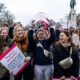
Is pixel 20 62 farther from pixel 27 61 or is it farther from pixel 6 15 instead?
pixel 6 15

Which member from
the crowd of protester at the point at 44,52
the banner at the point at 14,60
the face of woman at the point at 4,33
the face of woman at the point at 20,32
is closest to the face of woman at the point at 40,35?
the crowd of protester at the point at 44,52

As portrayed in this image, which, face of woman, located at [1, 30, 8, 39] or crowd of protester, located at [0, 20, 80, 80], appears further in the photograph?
face of woman, located at [1, 30, 8, 39]

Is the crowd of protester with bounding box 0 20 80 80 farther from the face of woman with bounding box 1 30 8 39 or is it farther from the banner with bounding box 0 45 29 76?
the banner with bounding box 0 45 29 76

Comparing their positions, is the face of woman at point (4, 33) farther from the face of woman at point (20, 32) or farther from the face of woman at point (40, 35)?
the face of woman at point (40, 35)

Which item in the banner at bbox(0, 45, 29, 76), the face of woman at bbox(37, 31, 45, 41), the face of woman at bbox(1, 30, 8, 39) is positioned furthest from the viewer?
the face of woman at bbox(1, 30, 8, 39)

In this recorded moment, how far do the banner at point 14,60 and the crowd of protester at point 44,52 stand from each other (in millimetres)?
100

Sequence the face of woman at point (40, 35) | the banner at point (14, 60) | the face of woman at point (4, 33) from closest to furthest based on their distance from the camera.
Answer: the banner at point (14, 60) → the face of woman at point (40, 35) → the face of woman at point (4, 33)

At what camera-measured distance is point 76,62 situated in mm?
7773

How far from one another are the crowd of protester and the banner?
10 cm

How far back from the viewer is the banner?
7717mm

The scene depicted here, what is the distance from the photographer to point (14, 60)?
789 cm

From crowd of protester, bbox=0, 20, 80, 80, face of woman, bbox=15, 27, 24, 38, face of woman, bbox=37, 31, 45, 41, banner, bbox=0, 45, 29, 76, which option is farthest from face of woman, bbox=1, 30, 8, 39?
face of woman, bbox=37, 31, 45, 41

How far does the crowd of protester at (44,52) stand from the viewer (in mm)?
7730

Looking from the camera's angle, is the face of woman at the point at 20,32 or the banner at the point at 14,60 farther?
the face of woman at the point at 20,32
